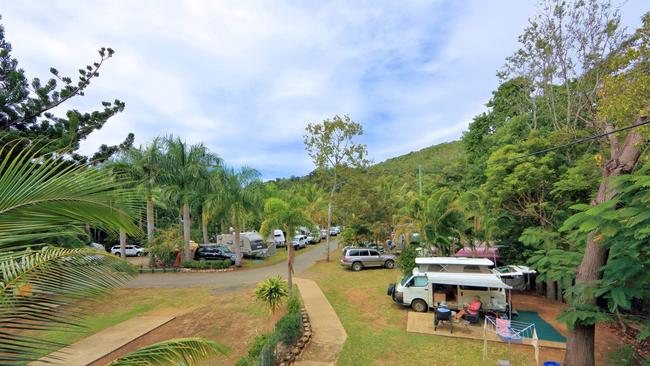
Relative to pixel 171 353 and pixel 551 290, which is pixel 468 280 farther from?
pixel 171 353

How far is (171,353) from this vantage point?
9.71ft

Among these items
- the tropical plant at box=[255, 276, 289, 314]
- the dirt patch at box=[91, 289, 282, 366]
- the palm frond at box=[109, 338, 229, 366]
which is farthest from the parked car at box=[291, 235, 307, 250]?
the palm frond at box=[109, 338, 229, 366]

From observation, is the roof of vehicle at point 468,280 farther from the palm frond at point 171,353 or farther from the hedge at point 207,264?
the hedge at point 207,264

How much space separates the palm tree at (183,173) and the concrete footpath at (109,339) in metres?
9.42

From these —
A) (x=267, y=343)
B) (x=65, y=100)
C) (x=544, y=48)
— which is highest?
(x=544, y=48)

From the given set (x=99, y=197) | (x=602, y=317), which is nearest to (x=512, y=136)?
(x=602, y=317)

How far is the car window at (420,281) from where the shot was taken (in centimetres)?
1184

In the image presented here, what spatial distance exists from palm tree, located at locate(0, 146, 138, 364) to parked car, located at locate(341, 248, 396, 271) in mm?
17699

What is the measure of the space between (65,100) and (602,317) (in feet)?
57.2

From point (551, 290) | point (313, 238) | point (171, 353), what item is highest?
point (171, 353)

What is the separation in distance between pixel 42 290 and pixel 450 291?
13138mm

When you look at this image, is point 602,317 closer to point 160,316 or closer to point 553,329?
point 553,329

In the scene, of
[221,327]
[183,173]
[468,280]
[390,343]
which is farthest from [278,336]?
[183,173]

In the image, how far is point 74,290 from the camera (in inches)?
90.4
